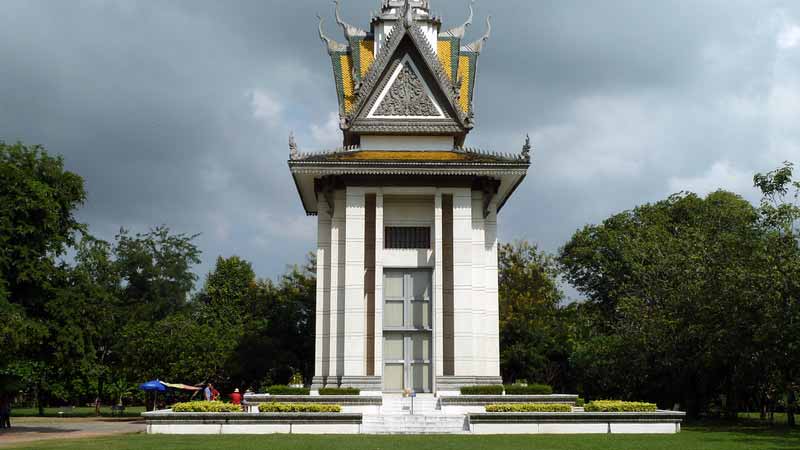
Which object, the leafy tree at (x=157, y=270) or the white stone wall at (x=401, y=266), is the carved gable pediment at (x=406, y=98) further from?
the leafy tree at (x=157, y=270)

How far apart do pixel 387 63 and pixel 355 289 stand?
9.59 metres

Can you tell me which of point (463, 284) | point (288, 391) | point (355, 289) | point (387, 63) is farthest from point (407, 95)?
point (288, 391)

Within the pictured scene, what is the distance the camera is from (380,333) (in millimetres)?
31234

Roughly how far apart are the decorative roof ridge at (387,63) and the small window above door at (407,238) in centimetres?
472

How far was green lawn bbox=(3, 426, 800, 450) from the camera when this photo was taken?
736 inches

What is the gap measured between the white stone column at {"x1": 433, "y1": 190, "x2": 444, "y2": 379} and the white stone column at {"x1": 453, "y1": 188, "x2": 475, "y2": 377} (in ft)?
1.71

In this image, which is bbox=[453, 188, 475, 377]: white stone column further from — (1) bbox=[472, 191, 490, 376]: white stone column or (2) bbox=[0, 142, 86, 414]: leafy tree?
(2) bbox=[0, 142, 86, 414]: leafy tree

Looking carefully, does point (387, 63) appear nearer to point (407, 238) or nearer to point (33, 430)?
point (407, 238)

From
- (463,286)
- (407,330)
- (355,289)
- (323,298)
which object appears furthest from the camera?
(323,298)

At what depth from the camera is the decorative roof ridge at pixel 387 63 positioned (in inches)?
1342

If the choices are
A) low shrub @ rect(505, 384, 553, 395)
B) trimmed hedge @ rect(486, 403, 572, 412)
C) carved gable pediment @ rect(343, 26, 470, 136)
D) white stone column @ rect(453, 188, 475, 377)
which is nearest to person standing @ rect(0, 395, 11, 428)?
carved gable pediment @ rect(343, 26, 470, 136)

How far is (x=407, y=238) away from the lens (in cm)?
3325

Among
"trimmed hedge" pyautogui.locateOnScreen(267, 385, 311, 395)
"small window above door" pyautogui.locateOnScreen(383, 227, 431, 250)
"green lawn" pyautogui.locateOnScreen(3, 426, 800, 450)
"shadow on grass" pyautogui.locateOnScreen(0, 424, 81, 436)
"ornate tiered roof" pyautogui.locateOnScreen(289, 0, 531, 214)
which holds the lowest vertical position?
"shadow on grass" pyautogui.locateOnScreen(0, 424, 81, 436)

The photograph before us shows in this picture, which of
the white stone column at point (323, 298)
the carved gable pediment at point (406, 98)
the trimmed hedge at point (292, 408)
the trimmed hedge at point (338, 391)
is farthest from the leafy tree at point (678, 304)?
the trimmed hedge at point (292, 408)
